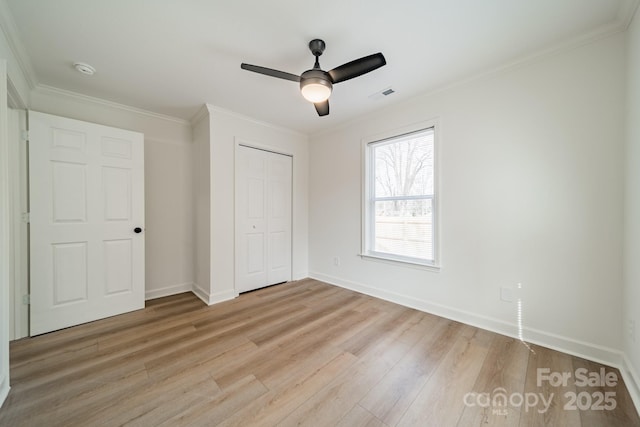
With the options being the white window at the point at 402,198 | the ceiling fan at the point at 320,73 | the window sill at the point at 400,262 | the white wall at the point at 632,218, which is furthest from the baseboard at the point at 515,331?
the ceiling fan at the point at 320,73

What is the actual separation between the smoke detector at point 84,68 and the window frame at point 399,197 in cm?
299

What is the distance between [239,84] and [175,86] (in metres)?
0.70

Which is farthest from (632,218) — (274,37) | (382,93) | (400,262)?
(274,37)

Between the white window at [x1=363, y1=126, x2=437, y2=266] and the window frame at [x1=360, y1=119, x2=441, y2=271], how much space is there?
1 cm

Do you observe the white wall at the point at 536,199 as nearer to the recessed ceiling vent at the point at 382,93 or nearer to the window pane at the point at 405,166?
the window pane at the point at 405,166

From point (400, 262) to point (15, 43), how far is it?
13.2 feet

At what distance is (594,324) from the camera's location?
1848 mm

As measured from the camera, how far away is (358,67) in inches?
67.7

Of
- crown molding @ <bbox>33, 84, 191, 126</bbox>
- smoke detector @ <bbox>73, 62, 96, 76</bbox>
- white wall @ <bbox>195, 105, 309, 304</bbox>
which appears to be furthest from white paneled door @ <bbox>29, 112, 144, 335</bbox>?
white wall @ <bbox>195, 105, 309, 304</bbox>

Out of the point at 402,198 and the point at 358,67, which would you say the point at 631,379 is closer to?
the point at 402,198

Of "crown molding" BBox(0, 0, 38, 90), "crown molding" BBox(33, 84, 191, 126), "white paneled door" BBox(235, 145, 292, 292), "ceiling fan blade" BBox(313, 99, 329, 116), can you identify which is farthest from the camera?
"white paneled door" BBox(235, 145, 292, 292)

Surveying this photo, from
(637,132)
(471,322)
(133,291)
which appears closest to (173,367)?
(133,291)

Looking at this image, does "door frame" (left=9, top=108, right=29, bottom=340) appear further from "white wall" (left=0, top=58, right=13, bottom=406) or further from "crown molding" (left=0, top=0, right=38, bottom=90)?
"white wall" (left=0, top=58, right=13, bottom=406)

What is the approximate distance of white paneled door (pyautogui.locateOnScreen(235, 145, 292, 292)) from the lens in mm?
3381
